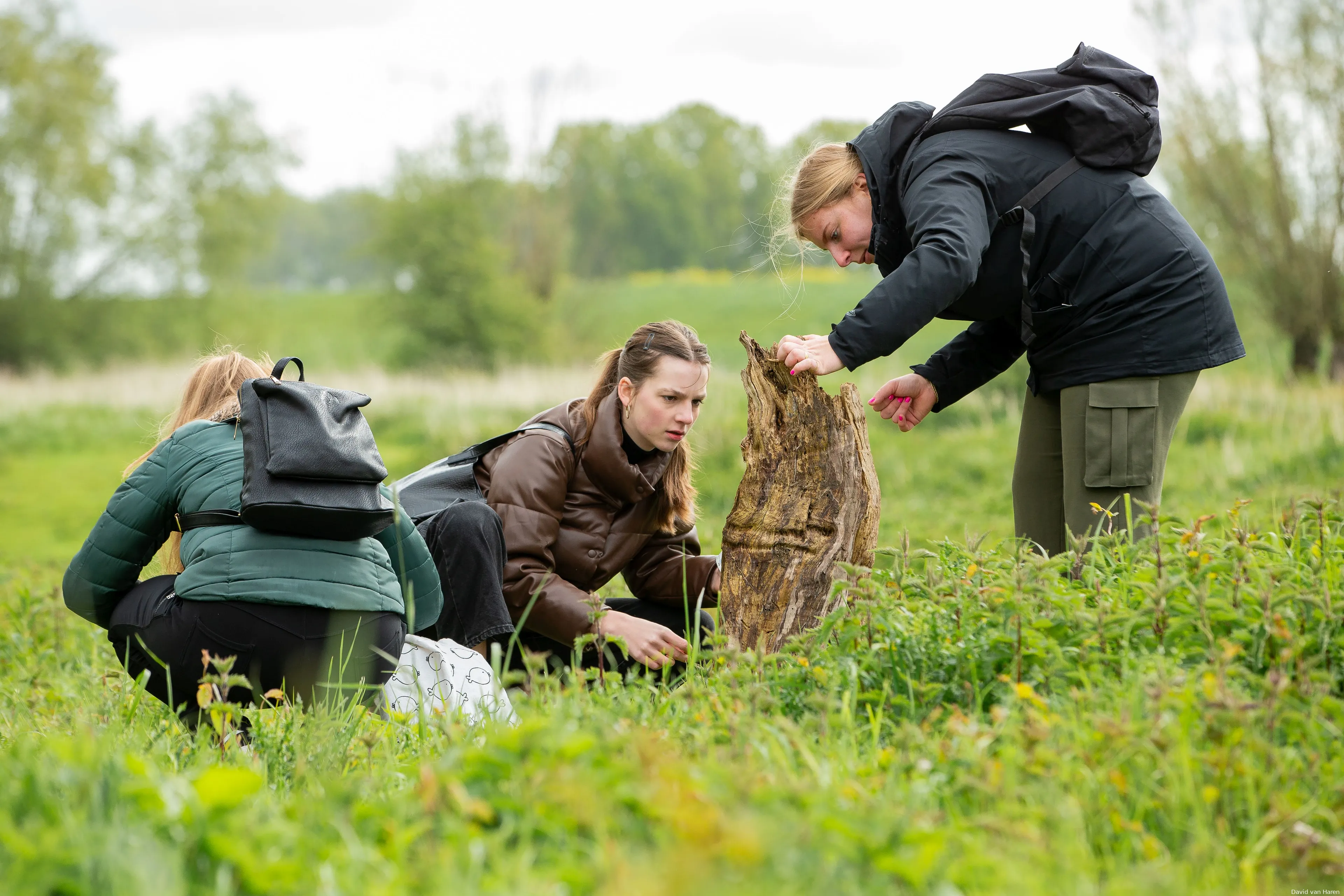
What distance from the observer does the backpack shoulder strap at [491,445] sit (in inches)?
161

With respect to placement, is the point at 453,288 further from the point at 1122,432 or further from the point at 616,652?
the point at 1122,432

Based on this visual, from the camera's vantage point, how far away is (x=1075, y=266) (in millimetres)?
3432

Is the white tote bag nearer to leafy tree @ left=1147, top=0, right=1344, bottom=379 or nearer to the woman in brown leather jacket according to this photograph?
the woman in brown leather jacket

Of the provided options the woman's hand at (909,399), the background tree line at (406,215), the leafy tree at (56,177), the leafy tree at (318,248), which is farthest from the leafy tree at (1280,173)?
the leafy tree at (318,248)

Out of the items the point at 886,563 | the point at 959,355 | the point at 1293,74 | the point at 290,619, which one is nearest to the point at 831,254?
the point at 959,355

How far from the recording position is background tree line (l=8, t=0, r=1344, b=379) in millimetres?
14727

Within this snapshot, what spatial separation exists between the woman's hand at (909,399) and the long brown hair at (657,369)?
68 centimetres

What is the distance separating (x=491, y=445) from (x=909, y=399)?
164cm

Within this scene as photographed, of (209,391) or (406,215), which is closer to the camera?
(209,391)

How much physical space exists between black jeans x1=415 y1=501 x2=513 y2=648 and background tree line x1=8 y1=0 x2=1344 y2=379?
45.8 ft

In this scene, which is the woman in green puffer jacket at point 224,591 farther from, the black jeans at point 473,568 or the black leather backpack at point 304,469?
the black jeans at point 473,568

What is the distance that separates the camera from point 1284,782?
2.11m

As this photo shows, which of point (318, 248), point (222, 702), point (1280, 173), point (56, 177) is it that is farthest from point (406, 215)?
point (318, 248)

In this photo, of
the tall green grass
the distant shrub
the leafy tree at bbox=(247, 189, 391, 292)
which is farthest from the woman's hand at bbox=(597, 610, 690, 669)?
the leafy tree at bbox=(247, 189, 391, 292)
